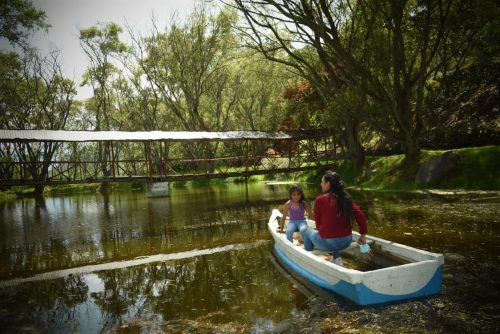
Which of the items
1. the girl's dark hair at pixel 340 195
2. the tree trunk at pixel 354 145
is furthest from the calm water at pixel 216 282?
the tree trunk at pixel 354 145

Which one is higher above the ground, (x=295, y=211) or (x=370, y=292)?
(x=295, y=211)

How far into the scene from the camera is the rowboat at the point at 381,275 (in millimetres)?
4887

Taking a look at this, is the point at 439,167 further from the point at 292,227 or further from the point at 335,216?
the point at 335,216

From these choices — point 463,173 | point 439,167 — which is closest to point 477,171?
point 463,173

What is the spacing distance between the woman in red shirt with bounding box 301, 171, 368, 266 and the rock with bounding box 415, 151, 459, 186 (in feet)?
43.2

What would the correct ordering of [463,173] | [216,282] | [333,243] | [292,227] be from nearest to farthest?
[333,243]
[216,282]
[292,227]
[463,173]

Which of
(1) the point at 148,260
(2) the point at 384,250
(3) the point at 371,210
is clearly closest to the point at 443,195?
(3) the point at 371,210

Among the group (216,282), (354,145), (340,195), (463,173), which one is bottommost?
(216,282)

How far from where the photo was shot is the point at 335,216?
5832 millimetres

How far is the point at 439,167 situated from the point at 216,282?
14357 mm

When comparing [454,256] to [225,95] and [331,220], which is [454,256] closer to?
[331,220]

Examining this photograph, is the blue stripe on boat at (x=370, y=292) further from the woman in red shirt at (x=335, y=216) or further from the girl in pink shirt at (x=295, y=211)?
the girl in pink shirt at (x=295, y=211)

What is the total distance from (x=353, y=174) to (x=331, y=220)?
1936 cm

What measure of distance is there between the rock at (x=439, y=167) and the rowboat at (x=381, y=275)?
41.5ft
